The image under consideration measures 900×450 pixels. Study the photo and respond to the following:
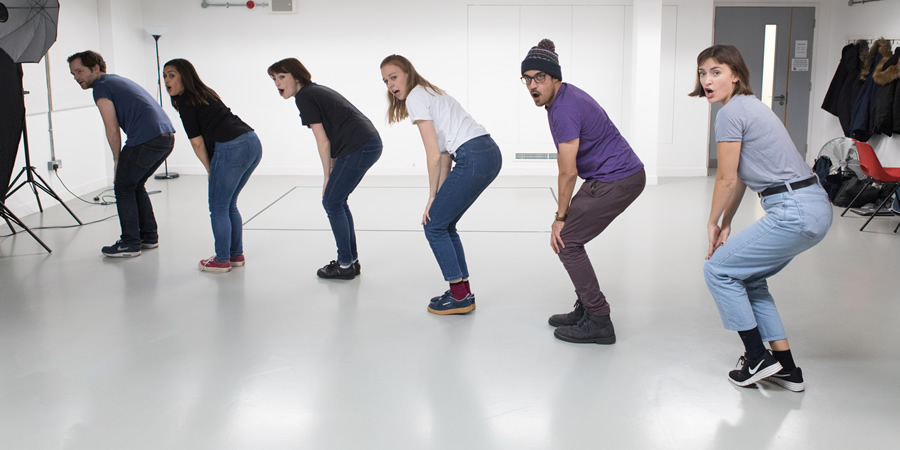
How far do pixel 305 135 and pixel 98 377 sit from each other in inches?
259

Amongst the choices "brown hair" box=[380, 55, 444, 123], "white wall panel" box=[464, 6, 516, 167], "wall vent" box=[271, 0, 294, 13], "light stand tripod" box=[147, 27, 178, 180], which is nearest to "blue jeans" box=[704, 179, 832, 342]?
"brown hair" box=[380, 55, 444, 123]

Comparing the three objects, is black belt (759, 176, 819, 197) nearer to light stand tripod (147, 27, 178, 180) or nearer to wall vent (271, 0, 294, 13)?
wall vent (271, 0, 294, 13)

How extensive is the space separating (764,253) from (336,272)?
8.46 feet

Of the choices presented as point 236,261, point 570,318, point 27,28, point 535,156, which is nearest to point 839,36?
point 535,156

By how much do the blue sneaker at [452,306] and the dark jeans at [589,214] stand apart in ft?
2.32

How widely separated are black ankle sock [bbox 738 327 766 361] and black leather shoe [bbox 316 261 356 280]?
7.83 feet

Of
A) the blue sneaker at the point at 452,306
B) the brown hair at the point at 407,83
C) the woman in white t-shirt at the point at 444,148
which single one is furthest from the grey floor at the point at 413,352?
the brown hair at the point at 407,83

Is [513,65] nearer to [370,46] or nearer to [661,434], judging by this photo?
[370,46]

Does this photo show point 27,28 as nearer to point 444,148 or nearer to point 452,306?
point 444,148

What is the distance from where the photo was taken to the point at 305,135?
949 cm

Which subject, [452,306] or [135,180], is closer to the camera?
[452,306]

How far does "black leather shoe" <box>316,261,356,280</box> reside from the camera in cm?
459

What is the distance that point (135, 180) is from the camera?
16.4 feet

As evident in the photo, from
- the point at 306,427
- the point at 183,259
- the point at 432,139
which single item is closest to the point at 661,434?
the point at 306,427
